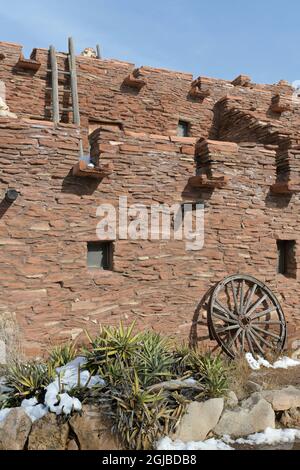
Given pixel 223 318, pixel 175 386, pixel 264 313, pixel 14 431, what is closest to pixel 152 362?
pixel 175 386

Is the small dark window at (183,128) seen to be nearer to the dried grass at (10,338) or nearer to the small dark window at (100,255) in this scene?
the small dark window at (100,255)

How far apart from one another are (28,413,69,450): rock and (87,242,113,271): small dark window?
8.94 ft

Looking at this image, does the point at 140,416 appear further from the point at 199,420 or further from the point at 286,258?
the point at 286,258

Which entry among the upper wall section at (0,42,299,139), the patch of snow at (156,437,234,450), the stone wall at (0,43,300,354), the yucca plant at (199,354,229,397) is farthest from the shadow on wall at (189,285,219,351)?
the upper wall section at (0,42,299,139)

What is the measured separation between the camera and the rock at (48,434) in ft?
13.9

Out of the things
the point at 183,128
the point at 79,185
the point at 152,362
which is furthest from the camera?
the point at 183,128

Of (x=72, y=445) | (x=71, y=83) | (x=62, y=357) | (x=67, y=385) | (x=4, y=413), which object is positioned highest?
(x=71, y=83)

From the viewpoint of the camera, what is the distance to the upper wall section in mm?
8867

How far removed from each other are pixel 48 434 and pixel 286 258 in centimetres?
587

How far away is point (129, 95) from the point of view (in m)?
9.71

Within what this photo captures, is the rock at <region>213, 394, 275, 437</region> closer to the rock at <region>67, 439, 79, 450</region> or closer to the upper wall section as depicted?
the rock at <region>67, 439, 79, 450</region>

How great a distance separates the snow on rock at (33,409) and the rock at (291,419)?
9.80ft

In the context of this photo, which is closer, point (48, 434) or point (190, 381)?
point (48, 434)
